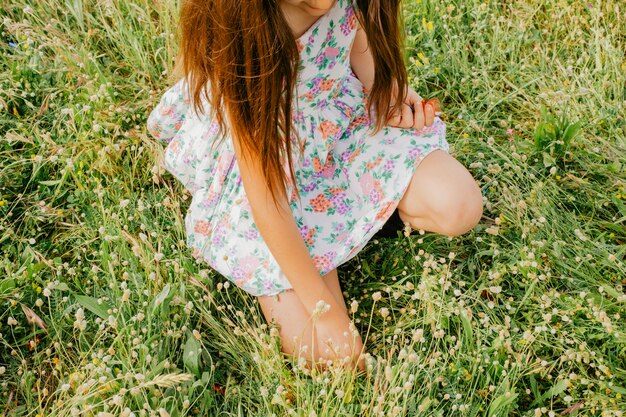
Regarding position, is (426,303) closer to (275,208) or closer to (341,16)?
(275,208)

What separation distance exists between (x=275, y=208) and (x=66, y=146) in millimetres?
1116

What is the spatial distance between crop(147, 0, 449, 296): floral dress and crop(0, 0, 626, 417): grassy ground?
0.13 meters

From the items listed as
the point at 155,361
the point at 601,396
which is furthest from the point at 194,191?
the point at 601,396

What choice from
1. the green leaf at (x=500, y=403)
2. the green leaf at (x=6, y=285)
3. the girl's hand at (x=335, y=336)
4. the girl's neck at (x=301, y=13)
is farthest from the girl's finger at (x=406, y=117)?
the green leaf at (x=6, y=285)

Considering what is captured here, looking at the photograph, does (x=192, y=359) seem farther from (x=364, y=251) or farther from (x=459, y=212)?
(x=459, y=212)

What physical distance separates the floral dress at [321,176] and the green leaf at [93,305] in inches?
14.3

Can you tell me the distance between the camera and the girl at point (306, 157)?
6.86ft

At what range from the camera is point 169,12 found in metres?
3.31

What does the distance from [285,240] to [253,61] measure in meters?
0.55

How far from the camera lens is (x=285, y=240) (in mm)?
2227

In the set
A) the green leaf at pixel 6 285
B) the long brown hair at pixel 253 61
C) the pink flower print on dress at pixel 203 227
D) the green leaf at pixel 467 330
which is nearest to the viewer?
the long brown hair at pixel 253 61

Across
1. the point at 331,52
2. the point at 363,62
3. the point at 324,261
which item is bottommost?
the point at 324,261

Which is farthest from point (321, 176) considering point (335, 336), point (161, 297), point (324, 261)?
point (161, 297)

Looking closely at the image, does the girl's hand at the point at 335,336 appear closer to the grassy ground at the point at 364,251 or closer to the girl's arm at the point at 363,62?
the grassy ground at the point at 364,251
